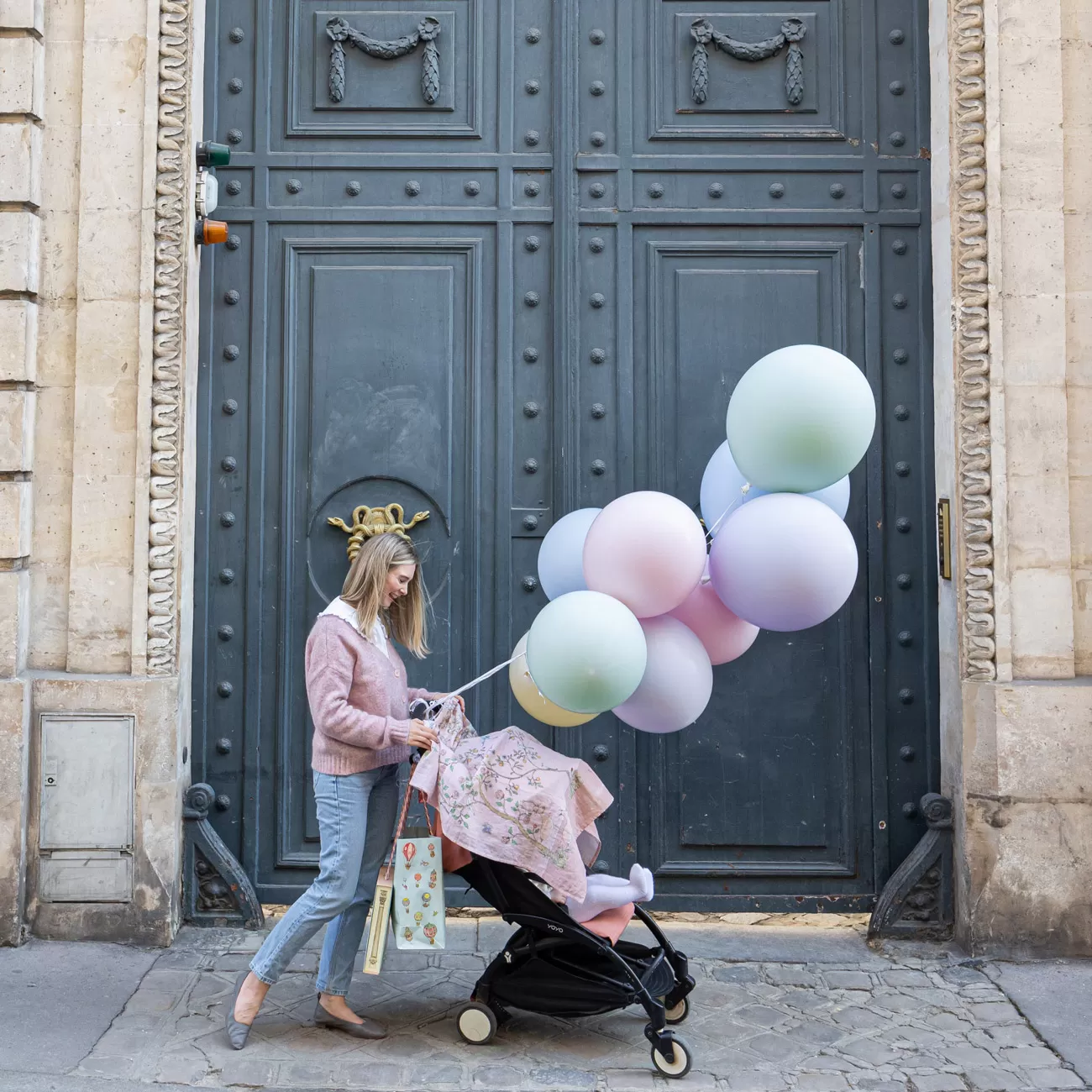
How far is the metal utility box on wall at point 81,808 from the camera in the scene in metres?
5.30

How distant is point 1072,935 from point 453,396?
3.54 meters

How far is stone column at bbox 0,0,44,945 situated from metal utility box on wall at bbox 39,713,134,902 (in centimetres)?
9

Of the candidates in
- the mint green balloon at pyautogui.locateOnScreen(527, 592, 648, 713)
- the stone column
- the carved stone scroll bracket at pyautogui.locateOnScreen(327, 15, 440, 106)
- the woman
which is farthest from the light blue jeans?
the carved stone scroll bracket at pyautogui.locateOnScreen(327, 15, 440, 106)

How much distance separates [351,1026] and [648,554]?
6.60 feet

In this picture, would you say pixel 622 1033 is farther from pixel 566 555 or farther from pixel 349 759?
pixel 566 555

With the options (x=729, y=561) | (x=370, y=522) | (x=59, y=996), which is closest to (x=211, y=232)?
(x=370, y=522)

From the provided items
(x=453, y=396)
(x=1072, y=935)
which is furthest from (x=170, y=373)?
(x=1072, y=935)

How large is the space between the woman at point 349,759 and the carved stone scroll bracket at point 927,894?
92.1 inches

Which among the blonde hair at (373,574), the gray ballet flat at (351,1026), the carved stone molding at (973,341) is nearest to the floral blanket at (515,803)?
the blonde hair at (373,574)

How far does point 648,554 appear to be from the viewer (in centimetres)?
398

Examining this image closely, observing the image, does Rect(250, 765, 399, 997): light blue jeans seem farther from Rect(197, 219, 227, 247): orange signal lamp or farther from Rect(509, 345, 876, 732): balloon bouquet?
Rect(197, 219, 227, 247): orange signal lamp

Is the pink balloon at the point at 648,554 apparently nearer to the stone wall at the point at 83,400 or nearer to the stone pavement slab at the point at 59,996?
the stone wall at the point at 83,400

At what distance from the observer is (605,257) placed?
228 inches

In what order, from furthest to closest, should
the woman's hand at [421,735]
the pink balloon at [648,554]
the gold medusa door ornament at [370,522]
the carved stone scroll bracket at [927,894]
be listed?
1. the gold medusa door ornament at [370,522]
2. the carved stone scroll bracket at [927,894]
3. the woman's hand at [421,735]
4. the pink balloon at [648,554]
